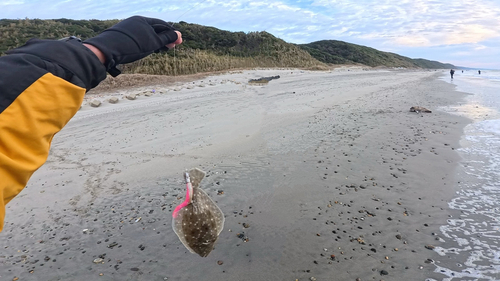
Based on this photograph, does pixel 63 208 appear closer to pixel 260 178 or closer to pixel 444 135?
pixel 260 178

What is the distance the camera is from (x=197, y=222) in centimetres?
206

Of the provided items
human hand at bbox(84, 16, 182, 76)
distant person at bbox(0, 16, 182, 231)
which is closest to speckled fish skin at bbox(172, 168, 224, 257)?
human hand at bbox(84, 16, 182, 76)

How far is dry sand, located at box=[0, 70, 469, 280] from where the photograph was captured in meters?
2.69

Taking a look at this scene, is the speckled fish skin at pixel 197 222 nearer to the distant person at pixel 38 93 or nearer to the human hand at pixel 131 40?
the human hand at pixel 131 40

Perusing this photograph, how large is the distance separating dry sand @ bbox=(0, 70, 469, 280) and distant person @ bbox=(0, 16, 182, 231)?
2.04 m

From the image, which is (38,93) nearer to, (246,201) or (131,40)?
(131,40)

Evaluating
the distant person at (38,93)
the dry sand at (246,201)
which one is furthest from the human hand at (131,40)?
the dry sand at (246,201)

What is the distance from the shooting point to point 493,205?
3670mm

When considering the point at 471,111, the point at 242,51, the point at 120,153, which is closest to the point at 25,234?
the point at 120,153

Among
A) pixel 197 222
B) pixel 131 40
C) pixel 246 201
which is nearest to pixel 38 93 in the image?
pixel 131 40

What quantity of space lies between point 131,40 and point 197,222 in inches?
51.1

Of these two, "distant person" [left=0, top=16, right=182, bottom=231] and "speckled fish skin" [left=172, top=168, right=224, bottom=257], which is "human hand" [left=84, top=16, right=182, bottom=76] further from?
"speckled fish skin" [left=172, top=168, right=224, bottom=257]

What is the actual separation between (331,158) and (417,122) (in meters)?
4.28

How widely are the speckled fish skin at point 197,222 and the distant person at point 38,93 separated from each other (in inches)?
40.7
